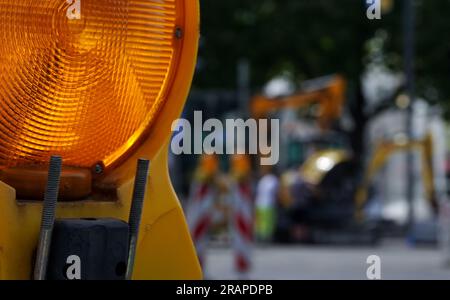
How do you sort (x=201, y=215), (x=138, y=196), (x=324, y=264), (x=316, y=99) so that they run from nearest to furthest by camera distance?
(x=138, y=196) → (x=201, y=215) → (x=324, y=264) → (x=316, y=99)

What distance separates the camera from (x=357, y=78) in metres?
36.0

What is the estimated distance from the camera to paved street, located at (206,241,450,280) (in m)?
14.6

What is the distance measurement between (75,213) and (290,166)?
35.1m

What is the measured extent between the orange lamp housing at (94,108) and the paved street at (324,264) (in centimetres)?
1018

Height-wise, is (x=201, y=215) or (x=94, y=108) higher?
(x=201, y=215)

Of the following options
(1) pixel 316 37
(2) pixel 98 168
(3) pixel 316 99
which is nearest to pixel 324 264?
(3) pixel 316 99

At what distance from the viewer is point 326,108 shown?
27.7 meters

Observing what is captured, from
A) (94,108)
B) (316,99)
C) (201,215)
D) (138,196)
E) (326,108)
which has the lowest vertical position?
(138,196)

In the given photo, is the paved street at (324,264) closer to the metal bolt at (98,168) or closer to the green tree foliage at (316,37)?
the metal bolt at (98,168)

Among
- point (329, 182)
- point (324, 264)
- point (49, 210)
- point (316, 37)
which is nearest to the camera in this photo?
point (49, 210)

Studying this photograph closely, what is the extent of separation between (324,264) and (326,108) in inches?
422

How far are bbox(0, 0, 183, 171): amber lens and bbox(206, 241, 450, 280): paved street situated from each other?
10210 mm

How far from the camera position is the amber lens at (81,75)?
1967 mm

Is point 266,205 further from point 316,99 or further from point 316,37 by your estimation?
point 316,37
